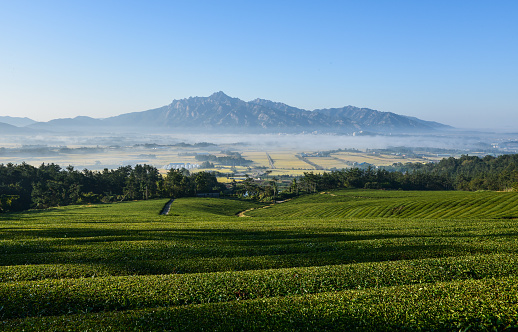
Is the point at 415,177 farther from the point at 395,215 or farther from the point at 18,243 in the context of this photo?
the point at 18,243

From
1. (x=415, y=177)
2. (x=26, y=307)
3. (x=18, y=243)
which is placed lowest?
(x=415, y=177)

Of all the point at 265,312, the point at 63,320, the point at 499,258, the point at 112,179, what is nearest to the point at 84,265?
the point at 63,320

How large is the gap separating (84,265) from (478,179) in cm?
20415

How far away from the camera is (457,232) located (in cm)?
3186

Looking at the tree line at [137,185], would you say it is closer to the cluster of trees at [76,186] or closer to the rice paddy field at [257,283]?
the cluster of trees at [76,186]

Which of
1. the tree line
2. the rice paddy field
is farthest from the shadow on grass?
the tree line

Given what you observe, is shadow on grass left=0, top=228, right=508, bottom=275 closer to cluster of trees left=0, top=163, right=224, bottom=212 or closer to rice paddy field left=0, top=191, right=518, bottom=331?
rice paddy field left=0, top=191, right=518, bottom=331

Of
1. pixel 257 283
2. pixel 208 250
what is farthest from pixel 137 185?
pixel 257 283

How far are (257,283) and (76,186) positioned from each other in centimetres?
12521

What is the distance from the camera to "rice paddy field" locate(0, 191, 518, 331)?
11711 mm

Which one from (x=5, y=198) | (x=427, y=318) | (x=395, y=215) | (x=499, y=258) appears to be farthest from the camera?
(x=5, y=198)

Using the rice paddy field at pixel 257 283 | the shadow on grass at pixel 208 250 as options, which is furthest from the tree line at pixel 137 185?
the rice paddy field at pixel 257 283

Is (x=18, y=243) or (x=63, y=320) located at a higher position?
(x=63, y=320)

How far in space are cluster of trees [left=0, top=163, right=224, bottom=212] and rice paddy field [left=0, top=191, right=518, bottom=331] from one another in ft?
304
